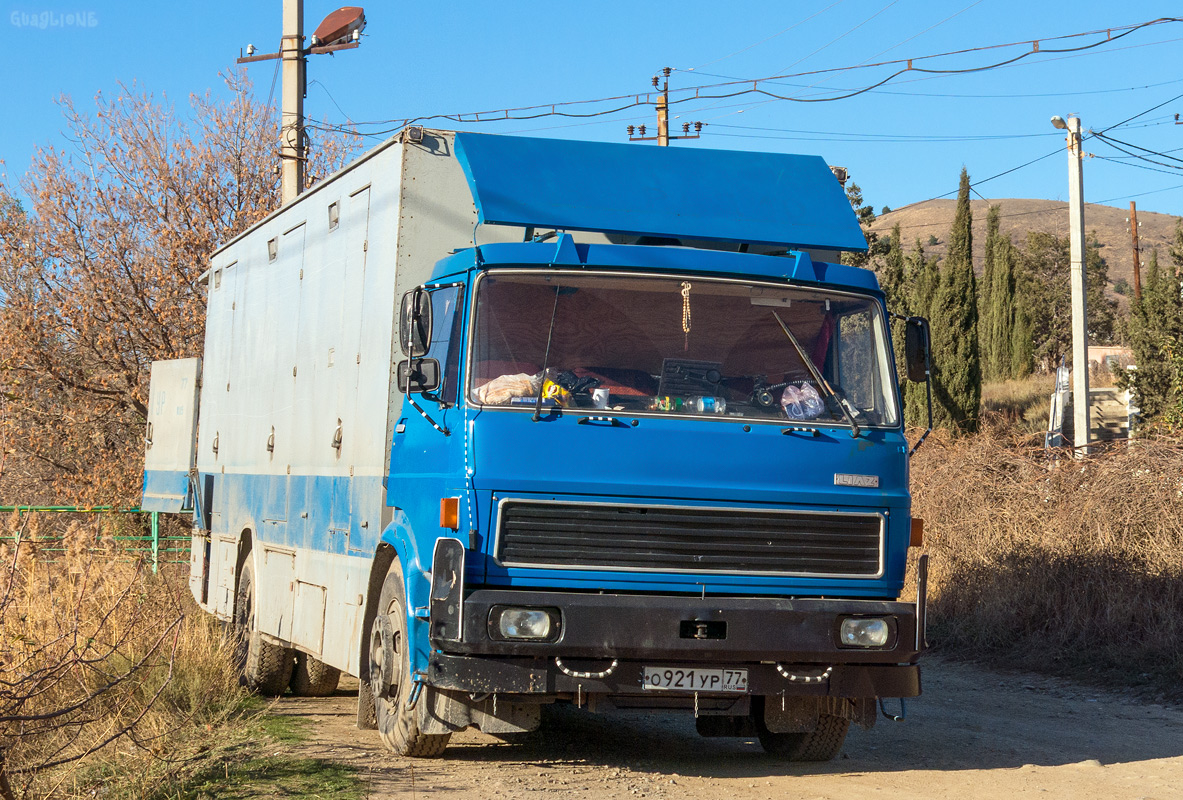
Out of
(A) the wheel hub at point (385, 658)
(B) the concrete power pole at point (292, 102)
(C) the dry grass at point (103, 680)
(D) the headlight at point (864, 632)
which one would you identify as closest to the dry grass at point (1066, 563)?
(D) the headlight at point (864, 632)

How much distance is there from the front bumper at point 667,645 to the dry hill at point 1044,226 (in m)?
111

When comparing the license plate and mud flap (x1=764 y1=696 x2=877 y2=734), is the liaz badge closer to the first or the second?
the license plate

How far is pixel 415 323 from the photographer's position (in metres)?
7.07

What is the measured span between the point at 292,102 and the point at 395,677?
11.2 m

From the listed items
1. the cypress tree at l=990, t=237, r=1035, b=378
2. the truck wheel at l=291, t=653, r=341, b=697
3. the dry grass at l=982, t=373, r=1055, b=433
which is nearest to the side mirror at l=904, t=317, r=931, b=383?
the truck wheel at l=291, t=653, r=341, b=697

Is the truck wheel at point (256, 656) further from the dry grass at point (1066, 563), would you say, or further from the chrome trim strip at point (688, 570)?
the dry grass at point (1066, 563)

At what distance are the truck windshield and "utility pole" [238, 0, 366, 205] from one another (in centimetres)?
972

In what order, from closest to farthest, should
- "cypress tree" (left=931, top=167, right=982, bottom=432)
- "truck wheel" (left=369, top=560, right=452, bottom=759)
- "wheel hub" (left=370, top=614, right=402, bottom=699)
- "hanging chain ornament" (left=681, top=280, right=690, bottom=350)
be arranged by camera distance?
1. "hanging chain ornament" (left=681, top=280, right=690, bottom=350)
2. "truck wheel" (left=369, top=560, right=452, bottom=759)
3. "wheel hub" (left=370, top=614, right=402, bottom=699)
4. "cypress tree" (left=931, top=167, right=982, bottom=432)

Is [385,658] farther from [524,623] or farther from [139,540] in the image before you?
[139,540]

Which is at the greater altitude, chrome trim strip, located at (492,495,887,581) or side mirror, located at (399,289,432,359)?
side mirror, located at (399,289,432,359)

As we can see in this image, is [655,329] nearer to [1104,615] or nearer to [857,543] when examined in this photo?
[857,543]

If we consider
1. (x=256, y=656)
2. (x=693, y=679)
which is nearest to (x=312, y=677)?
(x=256, y=656)

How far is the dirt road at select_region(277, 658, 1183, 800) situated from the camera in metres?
6.95

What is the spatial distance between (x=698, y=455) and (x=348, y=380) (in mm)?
2908
